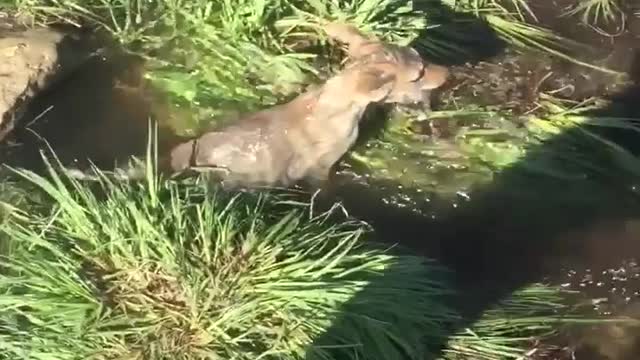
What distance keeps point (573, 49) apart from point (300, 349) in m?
2.00

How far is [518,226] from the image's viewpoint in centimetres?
391

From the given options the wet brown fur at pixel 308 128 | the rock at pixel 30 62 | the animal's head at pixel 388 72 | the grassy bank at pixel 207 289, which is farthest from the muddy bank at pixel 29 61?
the animal's head at pixel 388 72

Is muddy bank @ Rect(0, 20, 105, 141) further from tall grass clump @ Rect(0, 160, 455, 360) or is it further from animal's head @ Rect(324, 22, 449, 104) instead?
animal's head @ Rect(324, 22, 449, 104)

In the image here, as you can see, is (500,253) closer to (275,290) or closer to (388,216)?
(388,216)

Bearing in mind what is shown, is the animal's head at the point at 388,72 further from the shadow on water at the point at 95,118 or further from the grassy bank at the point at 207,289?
the shadow on water at the point at 95,118

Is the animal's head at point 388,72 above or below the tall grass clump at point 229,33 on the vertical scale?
above

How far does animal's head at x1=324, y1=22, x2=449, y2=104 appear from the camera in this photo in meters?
3.73

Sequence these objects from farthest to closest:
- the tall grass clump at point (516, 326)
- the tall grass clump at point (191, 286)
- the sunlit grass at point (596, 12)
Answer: the sunlit grass at point (596, 12) < the tall grass clump at point (516, 326) < the tall grass clump at point (191, 286)

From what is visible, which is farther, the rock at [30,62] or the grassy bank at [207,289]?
the rock at [30,62]

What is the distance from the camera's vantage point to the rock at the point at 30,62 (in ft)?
13.1

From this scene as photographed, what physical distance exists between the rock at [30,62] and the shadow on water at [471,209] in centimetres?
5

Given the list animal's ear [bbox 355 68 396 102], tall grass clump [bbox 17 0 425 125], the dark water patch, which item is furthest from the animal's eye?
the dark water patch

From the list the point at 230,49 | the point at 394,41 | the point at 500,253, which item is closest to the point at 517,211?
the point at 500,253

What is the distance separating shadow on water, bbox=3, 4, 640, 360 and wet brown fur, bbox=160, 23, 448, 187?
21cm
